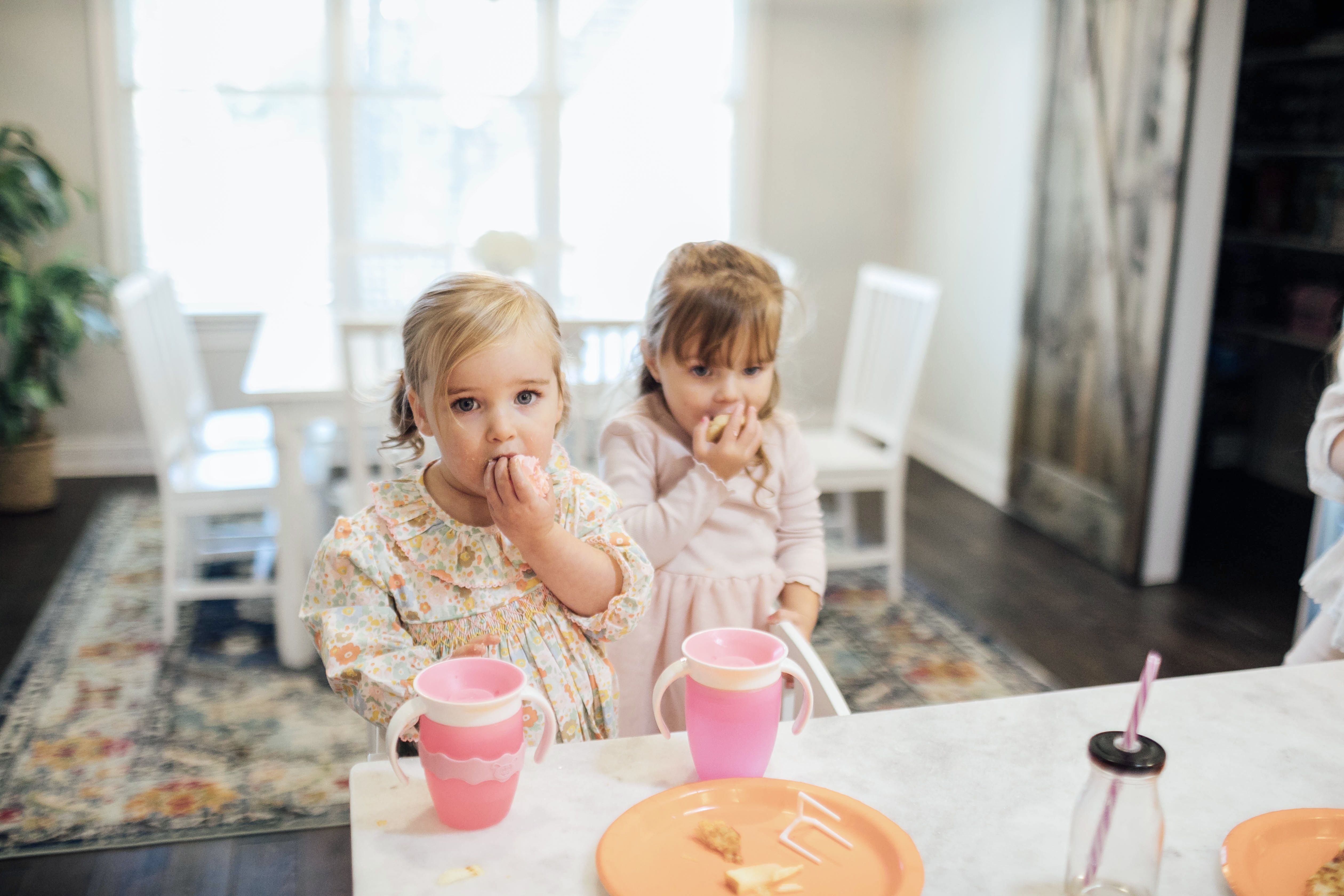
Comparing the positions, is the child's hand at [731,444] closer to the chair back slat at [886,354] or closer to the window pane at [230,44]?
the chair back slat at [886,354]

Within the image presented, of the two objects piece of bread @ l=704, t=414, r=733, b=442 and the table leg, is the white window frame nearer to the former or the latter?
the table leg

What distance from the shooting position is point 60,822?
2000mm

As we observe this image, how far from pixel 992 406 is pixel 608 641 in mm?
3145

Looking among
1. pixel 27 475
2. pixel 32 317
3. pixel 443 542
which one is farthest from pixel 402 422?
pixel 27 475

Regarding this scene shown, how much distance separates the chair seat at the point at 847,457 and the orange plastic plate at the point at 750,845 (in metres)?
2.01

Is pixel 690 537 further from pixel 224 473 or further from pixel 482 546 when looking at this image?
pixel 224 473

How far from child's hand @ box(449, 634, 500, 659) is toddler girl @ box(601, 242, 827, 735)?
0.23 metres

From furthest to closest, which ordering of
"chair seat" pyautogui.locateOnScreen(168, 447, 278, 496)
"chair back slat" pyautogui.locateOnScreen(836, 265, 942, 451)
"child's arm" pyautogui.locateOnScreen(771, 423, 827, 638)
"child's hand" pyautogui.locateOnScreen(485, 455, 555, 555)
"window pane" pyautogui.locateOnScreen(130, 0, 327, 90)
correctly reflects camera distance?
"window pane" pyautogui.locateOnScreen(130, 0, 327, 90) → "chair back slat" pyautogui.locateOnScreen(836, 265, 942, 451) → "chair seat" pyautogui.locateOnScreen(168, 447, 278, 496) → "child's arm" pyautogui.locateOnScreen(771, 423, 827, 638) → "child's hand" pyautogui.locateOnScreen(485, 455, 555, 555)

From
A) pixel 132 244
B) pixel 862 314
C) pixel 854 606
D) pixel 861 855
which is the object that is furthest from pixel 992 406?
pixel 861 855

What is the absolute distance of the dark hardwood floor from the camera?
6.10 feet

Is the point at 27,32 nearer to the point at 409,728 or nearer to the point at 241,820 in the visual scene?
the point at 241,820

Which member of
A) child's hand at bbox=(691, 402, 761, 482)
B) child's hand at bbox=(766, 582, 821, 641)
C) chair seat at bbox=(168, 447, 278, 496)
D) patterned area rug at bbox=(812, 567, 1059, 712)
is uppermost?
child's hand at bbox=(691, 402, 761, 482)

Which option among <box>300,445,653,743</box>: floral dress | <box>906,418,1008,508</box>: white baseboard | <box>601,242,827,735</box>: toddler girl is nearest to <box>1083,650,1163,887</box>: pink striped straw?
<box>300,445,653,743</box>: floral dress

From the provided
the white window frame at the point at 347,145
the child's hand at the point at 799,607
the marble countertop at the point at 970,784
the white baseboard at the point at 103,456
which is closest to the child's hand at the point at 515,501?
the marble countertop at the point at 970,784
